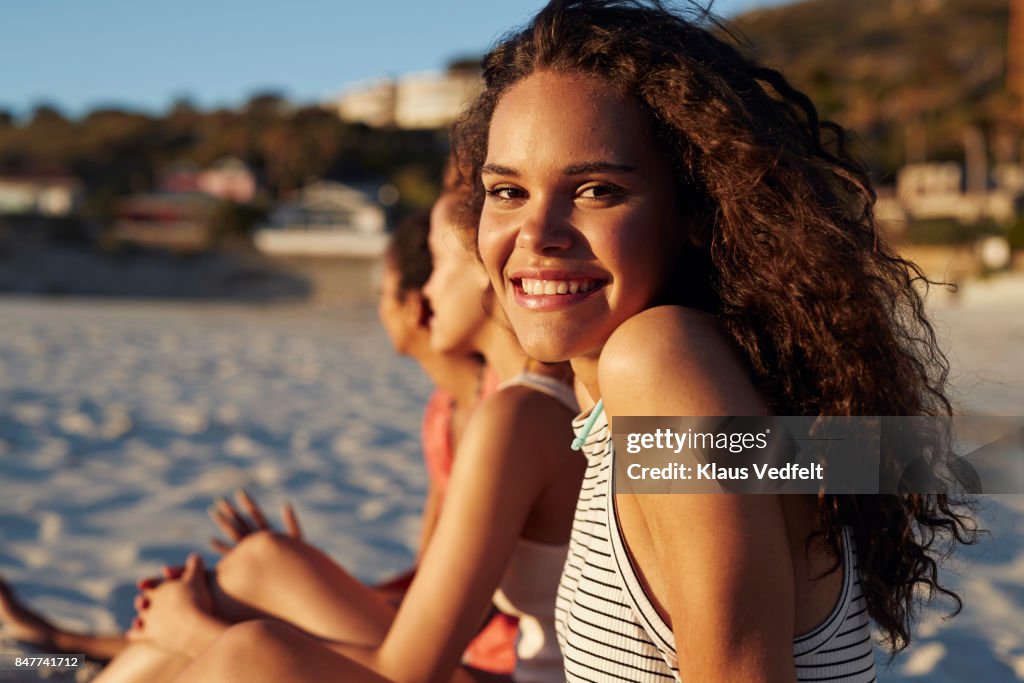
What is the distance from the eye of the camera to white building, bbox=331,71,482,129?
291 feet

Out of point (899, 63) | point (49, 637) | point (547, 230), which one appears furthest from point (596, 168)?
point (899, 63)

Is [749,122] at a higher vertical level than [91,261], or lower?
lower

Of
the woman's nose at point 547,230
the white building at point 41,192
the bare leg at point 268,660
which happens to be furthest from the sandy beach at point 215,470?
the white building at point 41,192

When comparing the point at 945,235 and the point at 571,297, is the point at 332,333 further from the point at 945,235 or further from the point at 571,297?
the point at 945,235

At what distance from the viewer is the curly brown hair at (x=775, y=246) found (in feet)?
4.37

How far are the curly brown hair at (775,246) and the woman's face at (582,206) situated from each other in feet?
0.11

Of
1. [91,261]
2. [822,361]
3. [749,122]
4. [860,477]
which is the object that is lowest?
[860,477]

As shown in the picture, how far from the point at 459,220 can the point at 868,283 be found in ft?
2.96

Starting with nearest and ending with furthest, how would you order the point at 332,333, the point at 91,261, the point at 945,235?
the point at 332,333 → the point at 945,235 → the point at 91,261

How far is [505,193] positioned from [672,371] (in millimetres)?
439

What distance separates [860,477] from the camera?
4.44 feet

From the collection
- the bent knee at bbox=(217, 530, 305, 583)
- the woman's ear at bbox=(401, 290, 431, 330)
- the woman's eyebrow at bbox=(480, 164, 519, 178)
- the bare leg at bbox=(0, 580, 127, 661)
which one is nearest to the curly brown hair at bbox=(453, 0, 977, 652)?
the woman's eyebrow at bbox=(480, 164, 519, 178)

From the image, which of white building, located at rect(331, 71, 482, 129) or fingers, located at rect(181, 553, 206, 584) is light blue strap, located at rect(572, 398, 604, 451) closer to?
fingers, located at rect(181, 553, 206, 584)

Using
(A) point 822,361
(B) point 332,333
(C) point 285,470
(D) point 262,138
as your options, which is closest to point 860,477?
(A) point 822,361
